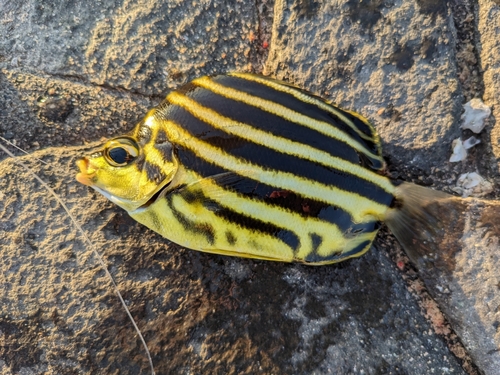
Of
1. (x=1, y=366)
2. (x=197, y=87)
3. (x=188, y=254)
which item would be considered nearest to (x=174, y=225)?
(x=188, y=254)

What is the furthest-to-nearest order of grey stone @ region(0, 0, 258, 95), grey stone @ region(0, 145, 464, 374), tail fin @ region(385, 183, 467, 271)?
grey stone @ region(0, 0, 258, 95), tail fin @ region(385, 183, 467, 271), grey stone @ region(0, 145, 464, 374)

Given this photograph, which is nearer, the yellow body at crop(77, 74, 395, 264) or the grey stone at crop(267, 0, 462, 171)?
the yellow body at crop(77, 74, 395, 264)

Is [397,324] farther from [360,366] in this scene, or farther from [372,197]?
[372,197]

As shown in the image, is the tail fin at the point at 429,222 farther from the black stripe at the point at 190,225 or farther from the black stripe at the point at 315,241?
the black stripe at the point at 190,225

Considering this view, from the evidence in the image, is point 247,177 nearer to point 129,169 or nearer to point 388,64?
point 129,169

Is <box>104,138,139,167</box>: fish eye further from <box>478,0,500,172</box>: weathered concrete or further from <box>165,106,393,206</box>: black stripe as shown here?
<box>478,0,500,172</box>: weathered concrete

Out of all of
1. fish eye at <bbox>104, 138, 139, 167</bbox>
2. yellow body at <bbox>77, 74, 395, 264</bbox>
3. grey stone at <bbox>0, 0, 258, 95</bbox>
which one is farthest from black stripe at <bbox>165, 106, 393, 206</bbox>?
grey stone at <bbox>0, 0, 258, 95</bbox>
